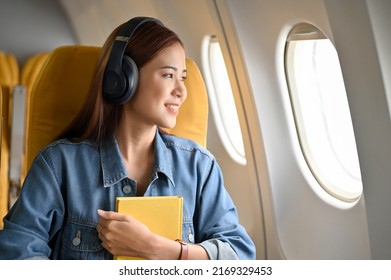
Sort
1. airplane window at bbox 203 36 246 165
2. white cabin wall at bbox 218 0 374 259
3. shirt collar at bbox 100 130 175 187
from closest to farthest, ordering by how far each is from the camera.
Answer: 1. shirt collar at bbox 100 130 175 187
2. white cabin wall at bbox 218 0 374 259
3. airplane window at bbox 203 36 246 165

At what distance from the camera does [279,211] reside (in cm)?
242

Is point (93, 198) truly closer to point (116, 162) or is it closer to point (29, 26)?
point (116, 162)

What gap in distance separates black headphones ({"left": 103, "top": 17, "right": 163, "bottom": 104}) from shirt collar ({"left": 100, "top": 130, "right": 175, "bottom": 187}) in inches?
4.5

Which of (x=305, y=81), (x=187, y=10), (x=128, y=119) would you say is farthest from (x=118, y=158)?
(x=187, y=10)

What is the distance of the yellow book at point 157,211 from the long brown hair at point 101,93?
22cm

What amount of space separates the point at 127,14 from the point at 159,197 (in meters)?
1.21

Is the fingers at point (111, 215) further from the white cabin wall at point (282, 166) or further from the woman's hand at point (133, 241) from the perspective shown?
Result: the white cabin wall at point (282, 166)

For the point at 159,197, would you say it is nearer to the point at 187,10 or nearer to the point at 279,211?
the point at 279,211

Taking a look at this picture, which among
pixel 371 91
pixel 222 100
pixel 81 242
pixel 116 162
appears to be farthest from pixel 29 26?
pixel 371 91

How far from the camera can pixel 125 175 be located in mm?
1519

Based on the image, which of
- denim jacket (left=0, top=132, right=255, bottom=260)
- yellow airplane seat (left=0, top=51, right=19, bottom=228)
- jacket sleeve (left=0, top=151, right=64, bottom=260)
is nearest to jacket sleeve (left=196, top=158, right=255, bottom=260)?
denim jacket (left=0, top=132, right=255, bottom=260)

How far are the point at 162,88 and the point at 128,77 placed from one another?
0.09 meters

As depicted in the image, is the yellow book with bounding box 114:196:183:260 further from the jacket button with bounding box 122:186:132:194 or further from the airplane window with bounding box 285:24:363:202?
the airplane window with bounding box 285:24:363:202

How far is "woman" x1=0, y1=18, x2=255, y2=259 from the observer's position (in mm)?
1424
